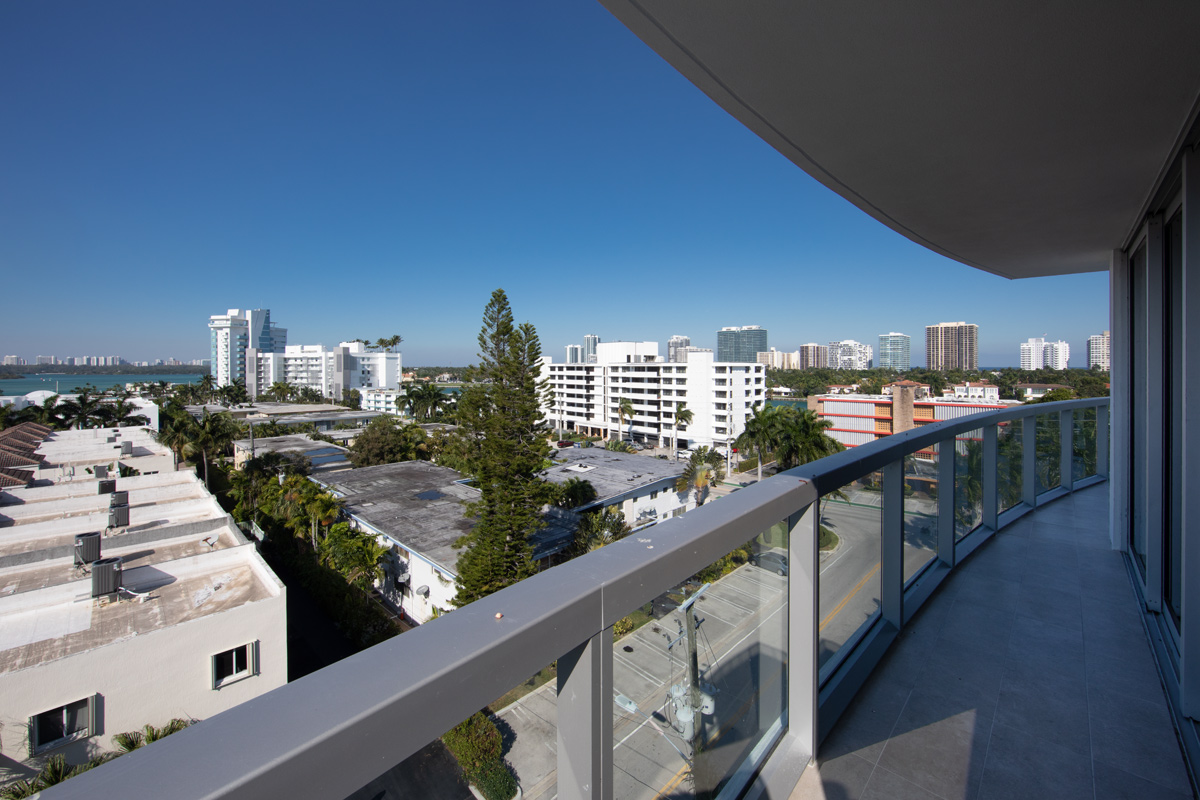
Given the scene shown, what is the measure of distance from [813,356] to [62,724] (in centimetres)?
11308

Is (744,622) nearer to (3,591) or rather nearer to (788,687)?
(788,687)

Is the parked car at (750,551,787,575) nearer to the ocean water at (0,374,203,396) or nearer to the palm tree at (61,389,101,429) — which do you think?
the palm tree at (61,389,101,429)

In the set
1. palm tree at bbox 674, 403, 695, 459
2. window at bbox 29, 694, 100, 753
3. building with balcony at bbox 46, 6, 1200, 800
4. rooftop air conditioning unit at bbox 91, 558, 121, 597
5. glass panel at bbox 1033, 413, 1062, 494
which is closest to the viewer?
building with balcony at bbox 46, 6, 1200, 800

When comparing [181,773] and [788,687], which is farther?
[788,687]

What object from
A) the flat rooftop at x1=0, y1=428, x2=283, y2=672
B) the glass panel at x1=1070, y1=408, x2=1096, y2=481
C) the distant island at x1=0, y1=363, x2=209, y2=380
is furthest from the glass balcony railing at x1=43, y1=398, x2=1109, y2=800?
the distant island at x1=0, y1=363, x2=209, y2=380

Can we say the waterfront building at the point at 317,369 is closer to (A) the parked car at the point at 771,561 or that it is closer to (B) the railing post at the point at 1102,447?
(B) the railing post at the point at 1102,447

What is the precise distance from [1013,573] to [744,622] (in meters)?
2.22

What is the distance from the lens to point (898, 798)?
4.52 feet

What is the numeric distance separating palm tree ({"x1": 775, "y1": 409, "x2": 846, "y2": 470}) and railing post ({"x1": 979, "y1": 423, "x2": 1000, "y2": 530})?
573 inches

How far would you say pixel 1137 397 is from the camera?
10.2ft

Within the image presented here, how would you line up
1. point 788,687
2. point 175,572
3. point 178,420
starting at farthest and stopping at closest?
point 178,420 → point 175,572 → point 788,687

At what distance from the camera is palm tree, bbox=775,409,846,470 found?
17797 mm

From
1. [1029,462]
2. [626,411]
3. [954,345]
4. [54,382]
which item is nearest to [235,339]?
[54,382]

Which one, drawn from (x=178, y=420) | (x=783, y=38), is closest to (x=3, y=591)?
(x=783, y=38)
